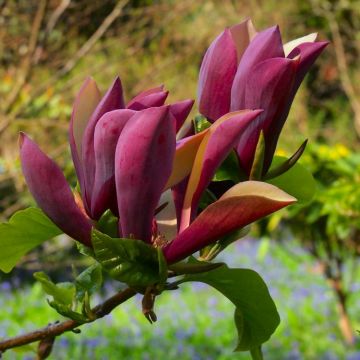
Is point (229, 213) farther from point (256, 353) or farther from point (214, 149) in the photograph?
point (256, 353)

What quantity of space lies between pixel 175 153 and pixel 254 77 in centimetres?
7

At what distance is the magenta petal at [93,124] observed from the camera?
48cm

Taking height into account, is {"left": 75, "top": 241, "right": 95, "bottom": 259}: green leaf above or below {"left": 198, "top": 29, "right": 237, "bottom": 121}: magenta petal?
below

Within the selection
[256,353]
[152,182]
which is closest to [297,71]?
[152,182]

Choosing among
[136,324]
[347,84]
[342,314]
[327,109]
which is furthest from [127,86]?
[327,109]

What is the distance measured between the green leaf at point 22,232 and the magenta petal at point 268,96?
6.0 inches

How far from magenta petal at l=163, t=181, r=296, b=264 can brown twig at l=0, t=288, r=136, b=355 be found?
0.07m

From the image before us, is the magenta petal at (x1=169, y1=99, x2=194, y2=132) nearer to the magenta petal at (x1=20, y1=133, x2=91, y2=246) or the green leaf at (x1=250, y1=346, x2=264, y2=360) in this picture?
the magenta petal at (x1=20, y1=133, x2=91, y2=246)

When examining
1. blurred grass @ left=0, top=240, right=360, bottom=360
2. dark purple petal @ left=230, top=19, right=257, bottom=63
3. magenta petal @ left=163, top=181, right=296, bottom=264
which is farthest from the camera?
blurred grass @ left=0, top=240, right=360, bottom=360

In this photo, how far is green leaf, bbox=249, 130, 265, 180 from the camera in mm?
477

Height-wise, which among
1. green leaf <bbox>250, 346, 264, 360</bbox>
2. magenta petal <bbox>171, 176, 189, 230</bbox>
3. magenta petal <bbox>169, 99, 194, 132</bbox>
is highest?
magenta petal <bbox>169, 99, 194, 132</bbox>

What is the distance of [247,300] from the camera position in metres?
0.52

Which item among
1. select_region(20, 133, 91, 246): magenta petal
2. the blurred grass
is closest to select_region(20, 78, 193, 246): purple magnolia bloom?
select_region(20, 133, 91, 246): magenta petal

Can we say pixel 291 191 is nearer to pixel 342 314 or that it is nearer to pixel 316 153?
pixel 316 153
